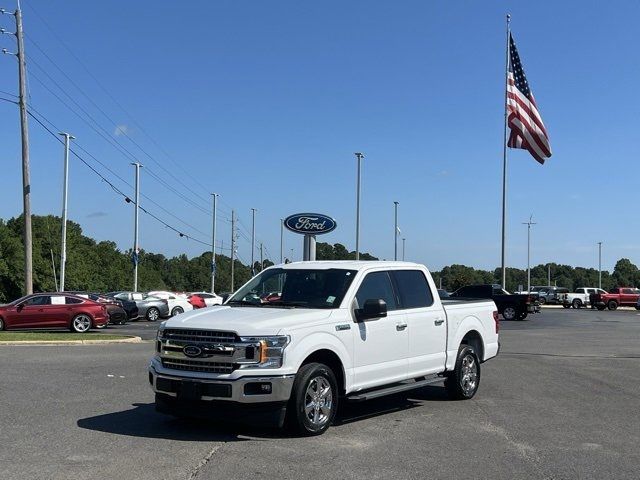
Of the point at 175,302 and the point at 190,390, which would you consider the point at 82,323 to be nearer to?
the point at 175,302

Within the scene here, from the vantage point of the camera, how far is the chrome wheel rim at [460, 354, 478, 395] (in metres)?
10.3

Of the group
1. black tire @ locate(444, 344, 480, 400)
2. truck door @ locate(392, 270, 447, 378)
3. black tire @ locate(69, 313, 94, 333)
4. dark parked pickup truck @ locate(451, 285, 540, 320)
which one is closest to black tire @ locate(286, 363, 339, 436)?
truck door @ locate(392, 270, 447, 378)

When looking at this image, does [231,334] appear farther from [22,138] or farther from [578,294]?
[578,294]

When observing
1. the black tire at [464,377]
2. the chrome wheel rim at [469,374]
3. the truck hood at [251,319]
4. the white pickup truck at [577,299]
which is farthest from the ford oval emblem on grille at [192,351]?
the white pickup truck at [577,299]

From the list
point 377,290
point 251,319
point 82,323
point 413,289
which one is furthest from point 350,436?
point 82,323

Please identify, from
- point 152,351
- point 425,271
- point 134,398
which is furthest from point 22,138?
point 425,271

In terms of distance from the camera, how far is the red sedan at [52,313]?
24.0 m

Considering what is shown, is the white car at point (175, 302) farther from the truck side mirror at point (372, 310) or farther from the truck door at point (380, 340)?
the truck side mirror at point (372, 310)

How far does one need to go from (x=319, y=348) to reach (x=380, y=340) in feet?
3.78

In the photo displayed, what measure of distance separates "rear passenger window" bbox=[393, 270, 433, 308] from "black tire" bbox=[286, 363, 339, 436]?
73.4 inches

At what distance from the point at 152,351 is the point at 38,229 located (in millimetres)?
82758

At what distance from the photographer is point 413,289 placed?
9617mm

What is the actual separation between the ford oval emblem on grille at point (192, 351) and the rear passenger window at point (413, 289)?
9.74ft

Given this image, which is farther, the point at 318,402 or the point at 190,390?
the point at 318,402
